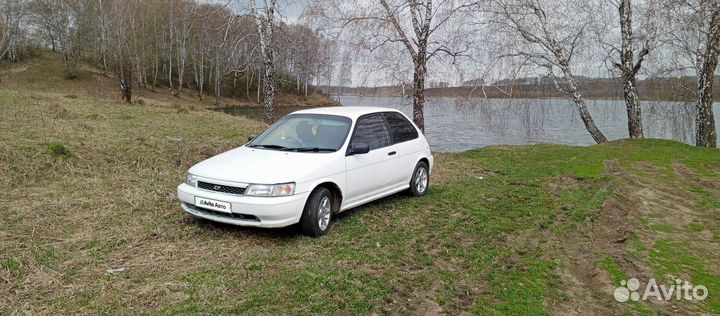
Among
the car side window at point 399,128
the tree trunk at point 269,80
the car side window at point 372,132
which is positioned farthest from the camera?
the tree trunk at point 269,80

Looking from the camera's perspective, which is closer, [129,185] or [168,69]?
[129,185]

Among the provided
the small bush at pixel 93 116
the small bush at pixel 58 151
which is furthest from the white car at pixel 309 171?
the small bush at pixel 93 116

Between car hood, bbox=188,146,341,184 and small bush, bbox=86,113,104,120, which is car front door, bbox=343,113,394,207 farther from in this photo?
small bush, bbox=86,113,104,120

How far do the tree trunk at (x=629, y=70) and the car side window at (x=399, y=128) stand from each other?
11580 mm

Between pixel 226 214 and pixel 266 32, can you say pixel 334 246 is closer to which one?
pixel 226 214

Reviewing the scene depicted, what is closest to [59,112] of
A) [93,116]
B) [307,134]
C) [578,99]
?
[93,116]

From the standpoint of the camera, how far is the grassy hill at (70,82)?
41.3 metres

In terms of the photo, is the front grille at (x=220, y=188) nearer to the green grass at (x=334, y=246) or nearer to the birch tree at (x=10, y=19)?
the green grass at (x=334, y=246)

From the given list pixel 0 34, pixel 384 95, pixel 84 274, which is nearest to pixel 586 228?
pixel 84 274

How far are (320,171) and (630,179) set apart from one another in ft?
23.7

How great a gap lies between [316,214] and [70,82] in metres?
48.6

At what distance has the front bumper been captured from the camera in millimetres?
4898

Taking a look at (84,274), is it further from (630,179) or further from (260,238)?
(630,179)

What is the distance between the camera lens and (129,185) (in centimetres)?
740
